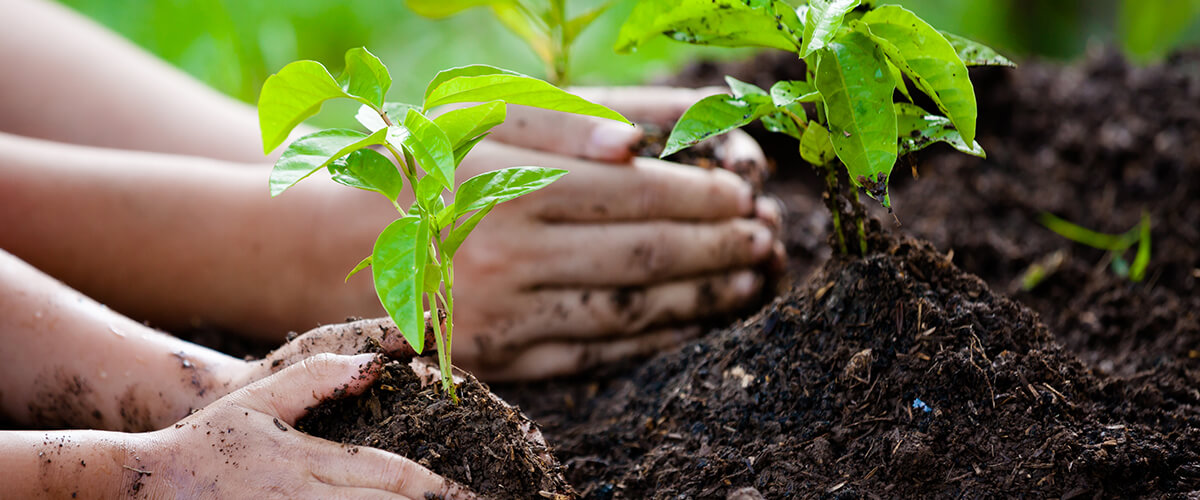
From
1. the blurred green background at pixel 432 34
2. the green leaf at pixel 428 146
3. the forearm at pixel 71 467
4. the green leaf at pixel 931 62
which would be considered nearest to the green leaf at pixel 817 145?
the green leaf at pixel 931 62

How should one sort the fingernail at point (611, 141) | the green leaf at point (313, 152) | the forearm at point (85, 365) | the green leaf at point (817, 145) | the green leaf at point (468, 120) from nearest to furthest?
the green leaf at point (313, 152) < the green leaf at point (468, 120) < the green leaf at point (817, 145) < the forearm at point (85, 365) < the fingernail at point (611, 141)

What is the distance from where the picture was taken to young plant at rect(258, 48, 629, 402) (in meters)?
0.73

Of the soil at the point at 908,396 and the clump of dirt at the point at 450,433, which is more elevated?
the clump of dirt at the point at 450,433

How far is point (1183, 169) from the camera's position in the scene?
1774mm

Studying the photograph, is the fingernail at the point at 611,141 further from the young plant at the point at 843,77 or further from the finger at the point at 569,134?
the young plant at the point at 843,77

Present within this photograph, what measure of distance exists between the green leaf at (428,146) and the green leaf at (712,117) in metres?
0.27

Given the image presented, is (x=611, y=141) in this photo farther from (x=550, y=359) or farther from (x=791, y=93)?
(x=791, y=93)

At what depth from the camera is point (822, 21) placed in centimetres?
80

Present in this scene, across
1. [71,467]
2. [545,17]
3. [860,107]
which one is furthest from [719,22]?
[71,467]

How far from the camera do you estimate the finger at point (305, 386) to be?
0.87m

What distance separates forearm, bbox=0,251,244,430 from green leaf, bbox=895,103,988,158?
867 mm

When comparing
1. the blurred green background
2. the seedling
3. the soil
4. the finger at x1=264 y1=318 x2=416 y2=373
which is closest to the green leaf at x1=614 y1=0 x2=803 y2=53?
the soil

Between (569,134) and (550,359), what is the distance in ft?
1.32

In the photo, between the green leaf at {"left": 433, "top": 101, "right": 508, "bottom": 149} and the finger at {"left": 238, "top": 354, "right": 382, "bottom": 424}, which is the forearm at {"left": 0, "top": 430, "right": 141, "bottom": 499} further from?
the green leaf at {"left": 433, "top": 101, "right": 508, "bottom": 149}
